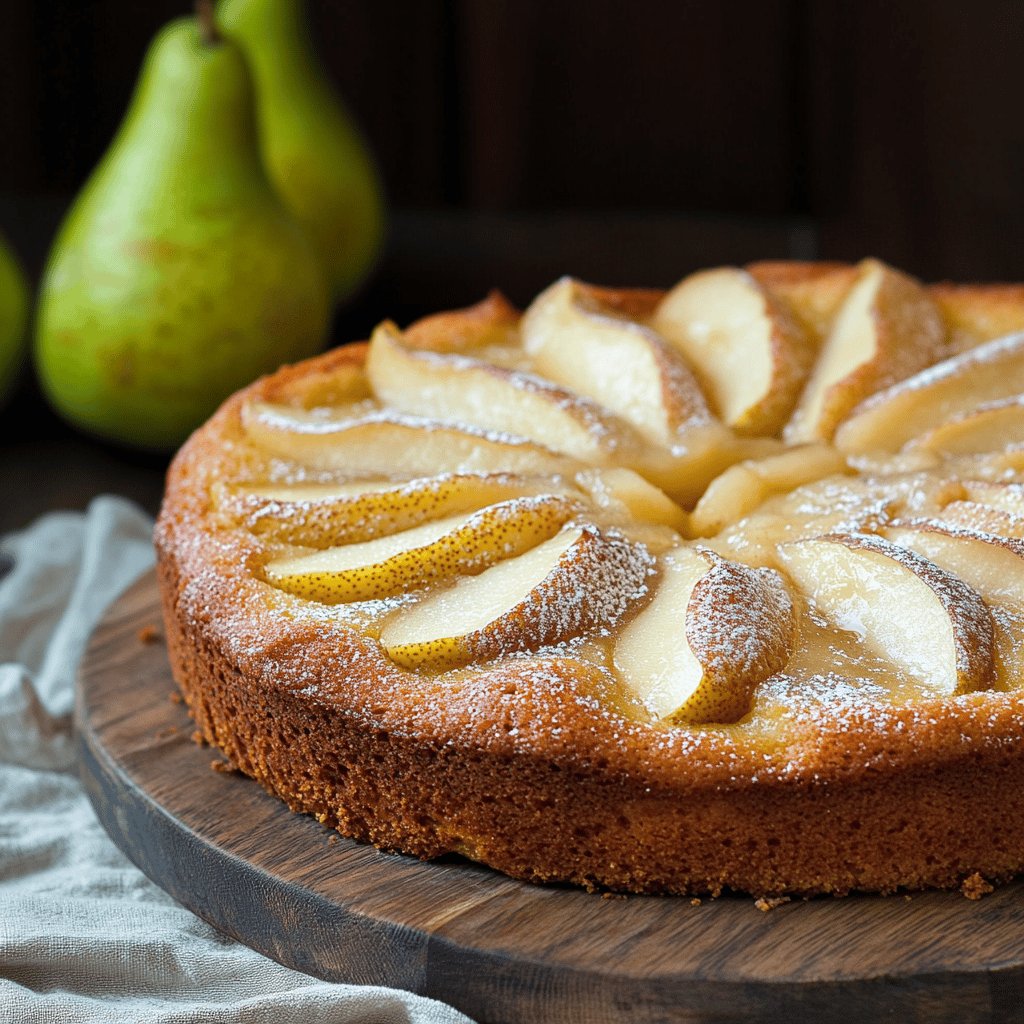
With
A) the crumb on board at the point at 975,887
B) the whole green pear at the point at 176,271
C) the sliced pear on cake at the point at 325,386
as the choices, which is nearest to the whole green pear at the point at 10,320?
the whole green pear at the point at 176,271

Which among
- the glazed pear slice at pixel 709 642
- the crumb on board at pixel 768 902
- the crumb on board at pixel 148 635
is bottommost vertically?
the crumb on board at pixel 148 635

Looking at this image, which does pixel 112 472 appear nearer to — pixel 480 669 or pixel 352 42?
pixel 480 669

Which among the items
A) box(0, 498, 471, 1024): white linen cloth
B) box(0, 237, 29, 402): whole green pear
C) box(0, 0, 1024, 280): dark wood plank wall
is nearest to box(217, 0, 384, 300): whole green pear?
box(0, 237, 29, 402): whole green pear

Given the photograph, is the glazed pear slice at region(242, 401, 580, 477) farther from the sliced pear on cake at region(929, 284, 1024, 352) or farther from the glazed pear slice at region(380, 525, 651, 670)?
the sliced pear on cake at region(929, 284, 1024, 352)

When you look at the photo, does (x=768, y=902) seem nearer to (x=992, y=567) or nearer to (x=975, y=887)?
(x=975, y=887)

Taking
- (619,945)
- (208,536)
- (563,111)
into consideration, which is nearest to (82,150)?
(563,111)

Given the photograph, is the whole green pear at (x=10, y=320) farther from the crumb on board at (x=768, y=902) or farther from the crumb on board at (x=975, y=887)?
the crumb on board at (x=975, y=887)
